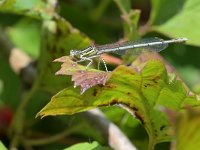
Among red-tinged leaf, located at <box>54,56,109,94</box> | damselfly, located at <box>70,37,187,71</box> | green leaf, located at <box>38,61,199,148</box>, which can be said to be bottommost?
green leaf, located at <box>38,61,199,148</box>

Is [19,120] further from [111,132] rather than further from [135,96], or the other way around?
[135,96]

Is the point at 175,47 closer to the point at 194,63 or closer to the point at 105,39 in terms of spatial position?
the point at 194,63

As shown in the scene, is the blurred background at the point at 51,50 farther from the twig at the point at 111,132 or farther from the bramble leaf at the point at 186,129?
the bramble leaf at the point at 186,129

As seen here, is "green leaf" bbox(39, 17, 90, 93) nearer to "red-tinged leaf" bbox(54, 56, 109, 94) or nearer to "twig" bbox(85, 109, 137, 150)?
"twig" bbox(85, 109, 137, 150)

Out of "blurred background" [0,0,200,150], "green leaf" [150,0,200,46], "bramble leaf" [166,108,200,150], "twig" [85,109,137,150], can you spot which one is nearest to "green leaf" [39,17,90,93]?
"blurred background" [0,0,200,150]

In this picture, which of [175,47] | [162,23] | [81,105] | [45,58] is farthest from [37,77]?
[175,47]

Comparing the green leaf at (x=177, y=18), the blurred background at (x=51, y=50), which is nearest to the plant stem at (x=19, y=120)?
the blurred background at (x=51, y=50)
